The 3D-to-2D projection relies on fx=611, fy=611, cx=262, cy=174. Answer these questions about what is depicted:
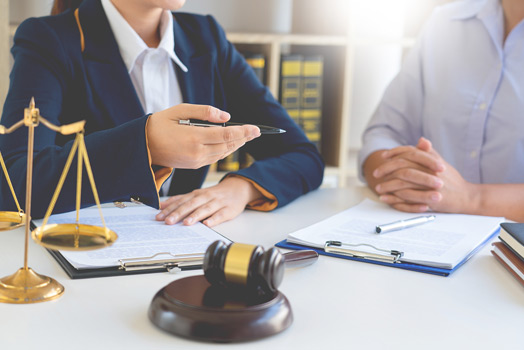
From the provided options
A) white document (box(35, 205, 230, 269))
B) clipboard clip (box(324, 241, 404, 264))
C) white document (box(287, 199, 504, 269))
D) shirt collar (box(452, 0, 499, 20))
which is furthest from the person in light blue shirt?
white document (box(35, 205, 230, 269))

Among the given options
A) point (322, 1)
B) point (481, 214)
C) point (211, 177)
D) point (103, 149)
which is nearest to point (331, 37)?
point (322, 1)

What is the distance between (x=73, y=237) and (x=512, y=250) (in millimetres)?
685

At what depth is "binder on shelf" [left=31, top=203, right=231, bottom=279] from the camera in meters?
0.87

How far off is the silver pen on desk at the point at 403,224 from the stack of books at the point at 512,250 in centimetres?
18

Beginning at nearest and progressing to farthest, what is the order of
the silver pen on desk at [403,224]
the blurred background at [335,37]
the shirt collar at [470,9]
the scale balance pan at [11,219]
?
1. the scale balance pan at [11,219]
2. the silver pen on desk at [403,224]
3. the shirt collar at [470,9]
4. the blurred background at [335,37]

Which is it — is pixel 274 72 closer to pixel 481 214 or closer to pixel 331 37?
pixel 331 37

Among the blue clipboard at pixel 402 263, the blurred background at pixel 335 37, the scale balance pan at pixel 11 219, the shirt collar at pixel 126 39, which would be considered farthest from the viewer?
the blurred background at pixel 335 37

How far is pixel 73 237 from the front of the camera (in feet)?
2.25

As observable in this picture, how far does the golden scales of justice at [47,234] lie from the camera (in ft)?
2.18

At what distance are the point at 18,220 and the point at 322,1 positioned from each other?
2.24 meters

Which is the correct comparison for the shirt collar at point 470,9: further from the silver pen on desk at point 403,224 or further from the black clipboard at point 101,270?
the black clipboard at point 101,270

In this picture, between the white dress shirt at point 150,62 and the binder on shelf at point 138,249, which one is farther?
the white dress shirt at point 150,62

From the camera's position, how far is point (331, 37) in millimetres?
2699

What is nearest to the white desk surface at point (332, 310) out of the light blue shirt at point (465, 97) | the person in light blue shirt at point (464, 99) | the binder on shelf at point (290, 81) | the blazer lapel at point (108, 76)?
the blazer lapel at point (108, 76)
